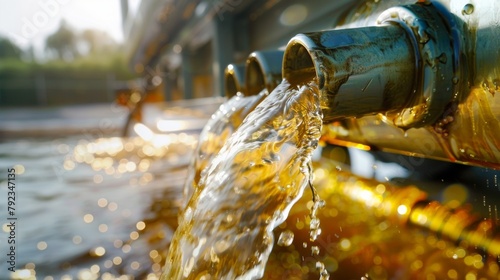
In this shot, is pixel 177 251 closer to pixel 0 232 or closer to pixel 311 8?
pixel 0 232

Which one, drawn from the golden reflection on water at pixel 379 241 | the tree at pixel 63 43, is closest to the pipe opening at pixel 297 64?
the golden reflection on water at pixel 379 241

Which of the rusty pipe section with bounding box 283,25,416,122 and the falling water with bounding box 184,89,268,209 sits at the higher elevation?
the rusty pipe section with bounding box 283,25,416,122

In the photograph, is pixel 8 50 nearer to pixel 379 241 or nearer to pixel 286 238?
pixel 286 238

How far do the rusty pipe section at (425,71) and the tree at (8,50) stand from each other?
28460 mm

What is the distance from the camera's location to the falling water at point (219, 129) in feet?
5.05

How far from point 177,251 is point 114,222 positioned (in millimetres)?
972

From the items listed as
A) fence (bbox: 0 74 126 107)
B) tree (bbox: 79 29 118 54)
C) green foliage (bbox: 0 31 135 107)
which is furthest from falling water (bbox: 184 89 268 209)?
tree (bbox: 79 29 118 54)

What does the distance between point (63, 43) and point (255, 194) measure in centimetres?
3571

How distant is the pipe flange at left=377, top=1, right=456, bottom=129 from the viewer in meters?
0.85

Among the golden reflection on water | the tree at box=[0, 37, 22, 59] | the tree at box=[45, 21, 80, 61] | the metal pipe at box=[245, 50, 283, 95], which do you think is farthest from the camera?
the tree at box=[45, 21, 80, 61]

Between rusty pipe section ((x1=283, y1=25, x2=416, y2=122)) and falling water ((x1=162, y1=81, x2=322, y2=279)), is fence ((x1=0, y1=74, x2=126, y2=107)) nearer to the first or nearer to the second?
falling water ((x1=162, y1=81, x2=322, y2=279))

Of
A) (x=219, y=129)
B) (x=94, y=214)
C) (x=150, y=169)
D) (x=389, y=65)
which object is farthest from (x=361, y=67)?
→ (x=150, y=169)

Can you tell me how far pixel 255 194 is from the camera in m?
1.05

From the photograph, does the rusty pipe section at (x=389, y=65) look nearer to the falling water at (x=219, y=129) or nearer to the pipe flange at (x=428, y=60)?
the pipe flange at (x=428, y=60)
